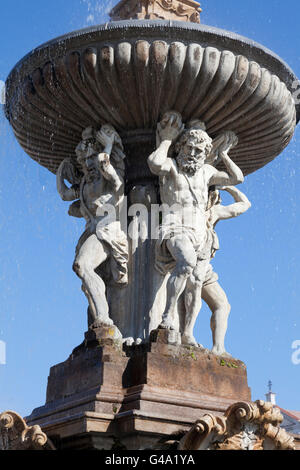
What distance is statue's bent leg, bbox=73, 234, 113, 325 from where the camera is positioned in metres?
8.38

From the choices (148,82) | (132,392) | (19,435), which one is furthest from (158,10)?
(19,435)

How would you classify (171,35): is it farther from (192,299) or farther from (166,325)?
(166,325)

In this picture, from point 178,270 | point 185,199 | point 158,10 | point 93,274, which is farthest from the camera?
point 158,10

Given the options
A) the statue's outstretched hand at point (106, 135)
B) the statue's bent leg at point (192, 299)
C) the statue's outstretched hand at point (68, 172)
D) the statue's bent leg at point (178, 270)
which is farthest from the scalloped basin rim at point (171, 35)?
the statue's bent leg at point (192, 299)

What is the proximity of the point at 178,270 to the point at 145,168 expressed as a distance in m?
1.56

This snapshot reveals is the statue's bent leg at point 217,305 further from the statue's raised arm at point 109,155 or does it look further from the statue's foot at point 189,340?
the statue's raised arm at point 109,155

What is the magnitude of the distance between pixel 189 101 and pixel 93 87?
1074mm

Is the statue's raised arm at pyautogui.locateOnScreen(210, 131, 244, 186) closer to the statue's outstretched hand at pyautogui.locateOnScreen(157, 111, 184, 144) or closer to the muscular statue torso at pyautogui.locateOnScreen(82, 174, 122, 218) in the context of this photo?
the statue's outstretched hand at pyautogui.locateOnScreen(157, 111, 184, 144)

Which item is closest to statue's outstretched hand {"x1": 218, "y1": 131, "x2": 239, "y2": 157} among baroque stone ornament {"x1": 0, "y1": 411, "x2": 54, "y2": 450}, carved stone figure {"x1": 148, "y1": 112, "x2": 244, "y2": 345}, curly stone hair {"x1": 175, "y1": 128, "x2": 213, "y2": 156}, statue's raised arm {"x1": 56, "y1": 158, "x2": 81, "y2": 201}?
carved stone figure {"x1": 148, "y1": 112, "x2": 244, "y2": 345}

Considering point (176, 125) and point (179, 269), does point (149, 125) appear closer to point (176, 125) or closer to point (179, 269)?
point (176, 125)

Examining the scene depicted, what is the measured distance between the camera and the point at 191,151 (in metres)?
8.87
